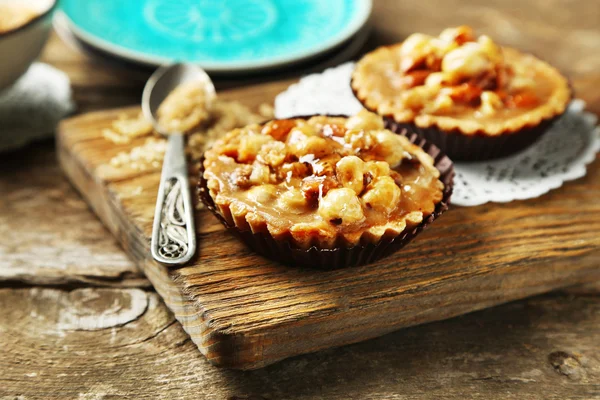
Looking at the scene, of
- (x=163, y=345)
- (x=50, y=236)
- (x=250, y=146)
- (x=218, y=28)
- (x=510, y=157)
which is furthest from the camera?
(x=218, y=28)

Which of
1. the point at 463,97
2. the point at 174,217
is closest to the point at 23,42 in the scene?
the point at 174,217

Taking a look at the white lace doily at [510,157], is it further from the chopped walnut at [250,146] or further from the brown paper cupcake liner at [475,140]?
the chopped walnut at [250,146]

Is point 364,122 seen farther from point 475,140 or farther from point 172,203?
point 172,203

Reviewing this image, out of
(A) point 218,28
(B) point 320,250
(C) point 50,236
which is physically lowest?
(C) point 50,236

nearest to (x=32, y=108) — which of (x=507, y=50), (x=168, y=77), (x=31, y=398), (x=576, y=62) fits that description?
(x=168, y=77)

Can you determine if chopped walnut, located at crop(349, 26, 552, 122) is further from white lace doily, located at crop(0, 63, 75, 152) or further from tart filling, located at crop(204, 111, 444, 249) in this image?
white lace doily, located at crop(0, 63, 75, 152)

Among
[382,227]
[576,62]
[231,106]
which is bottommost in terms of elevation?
[576,62]

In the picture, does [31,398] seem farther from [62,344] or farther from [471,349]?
[471,349]
